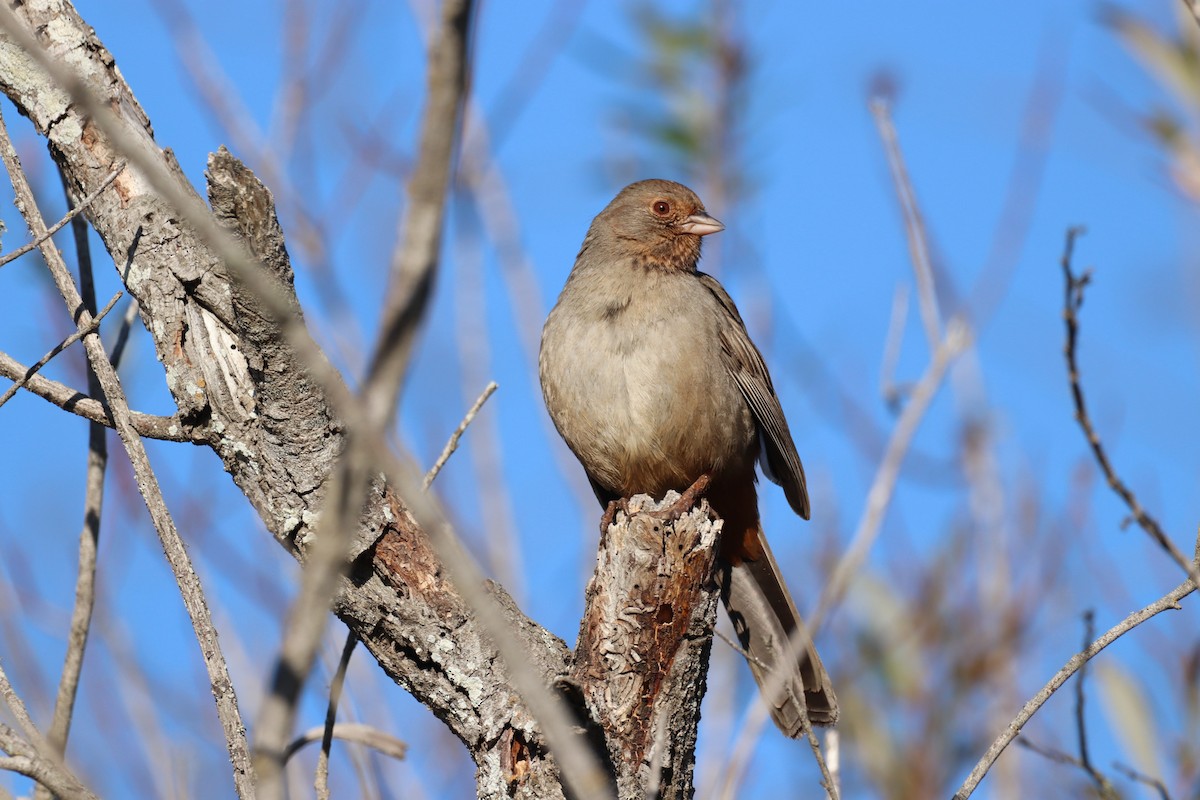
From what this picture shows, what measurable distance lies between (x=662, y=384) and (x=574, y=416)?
16.6 inches

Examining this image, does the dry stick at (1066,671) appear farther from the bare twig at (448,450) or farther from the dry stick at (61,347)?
the dry stick at (61,347)

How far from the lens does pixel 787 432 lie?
594 cm

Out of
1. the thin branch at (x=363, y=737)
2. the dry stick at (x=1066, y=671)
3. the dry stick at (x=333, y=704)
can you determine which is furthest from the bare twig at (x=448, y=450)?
the dry stick at (x=1066, y=671)

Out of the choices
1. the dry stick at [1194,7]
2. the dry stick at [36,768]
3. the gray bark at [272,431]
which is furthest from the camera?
the gray bark at [272,431]

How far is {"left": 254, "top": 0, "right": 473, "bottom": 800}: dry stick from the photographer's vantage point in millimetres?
1227

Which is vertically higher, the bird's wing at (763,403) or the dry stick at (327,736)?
the bird's wing at (763,403)

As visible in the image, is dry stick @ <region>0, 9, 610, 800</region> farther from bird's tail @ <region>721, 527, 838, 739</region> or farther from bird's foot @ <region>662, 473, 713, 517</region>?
bird's tail @ <region>721, 527, 838, 739</region>

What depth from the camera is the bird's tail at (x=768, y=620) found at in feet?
16.2

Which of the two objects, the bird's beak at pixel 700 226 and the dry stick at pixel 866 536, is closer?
the dry stick at pixel 866 536

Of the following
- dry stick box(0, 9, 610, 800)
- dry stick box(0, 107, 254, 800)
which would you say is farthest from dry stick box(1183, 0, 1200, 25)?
dry stick box(0, 107, 254, 800)

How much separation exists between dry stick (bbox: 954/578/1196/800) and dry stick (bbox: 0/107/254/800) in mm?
1619

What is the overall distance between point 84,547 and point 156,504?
611 millimetres

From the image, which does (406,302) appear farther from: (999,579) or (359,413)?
(999,579)

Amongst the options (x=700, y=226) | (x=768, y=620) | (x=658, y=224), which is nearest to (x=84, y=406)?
(x=768, y=620)
